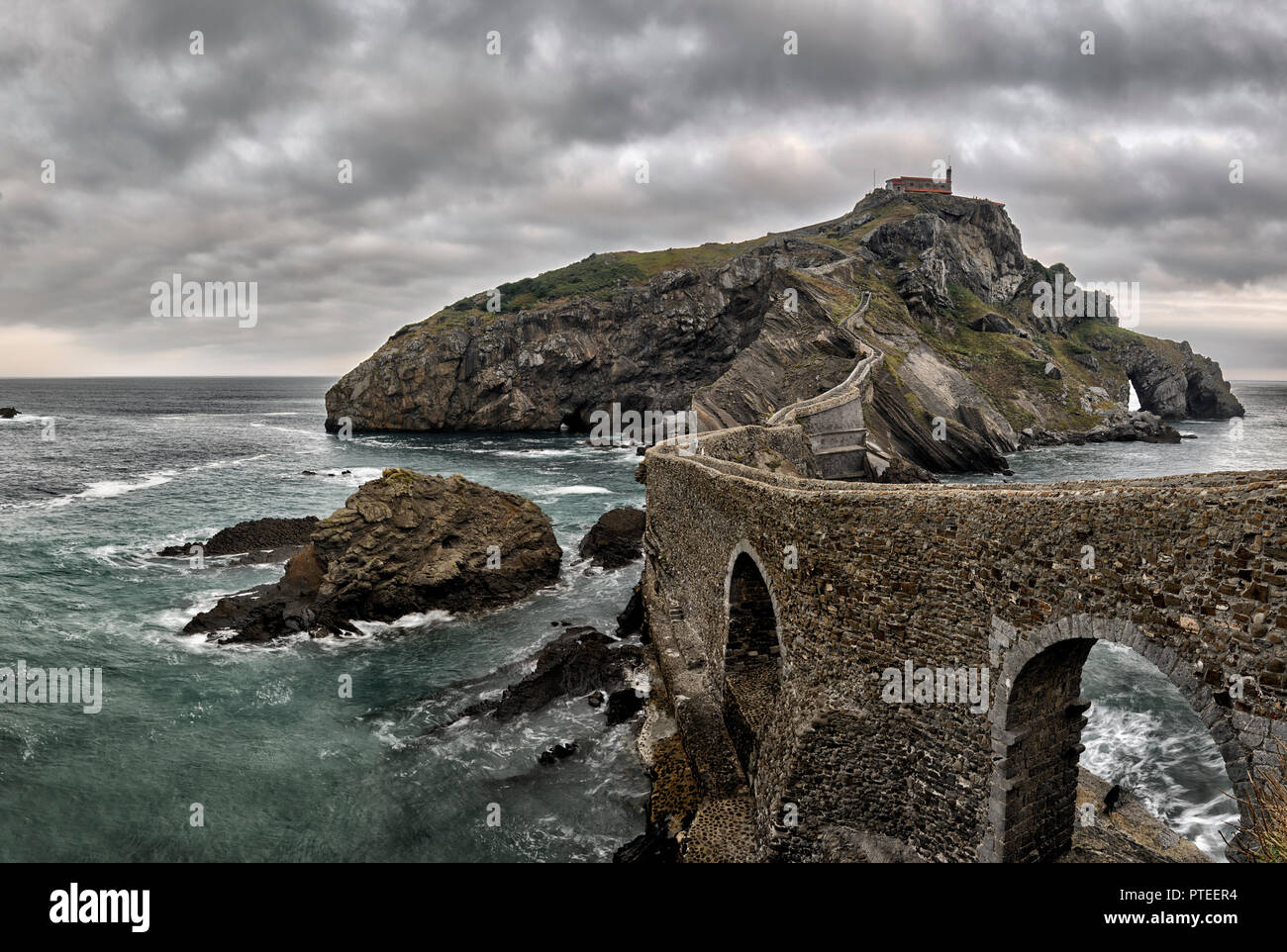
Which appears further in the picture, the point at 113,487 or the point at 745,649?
the point at 113,487

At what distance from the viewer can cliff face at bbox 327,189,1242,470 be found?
67000 mm

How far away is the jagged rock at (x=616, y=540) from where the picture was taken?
113 feet

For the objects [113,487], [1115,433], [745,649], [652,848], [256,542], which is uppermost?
[1115,433]

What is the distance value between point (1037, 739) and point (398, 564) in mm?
24402

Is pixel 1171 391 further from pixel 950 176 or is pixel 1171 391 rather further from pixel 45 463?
pixel 45 463

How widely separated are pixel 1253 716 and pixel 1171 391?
138m

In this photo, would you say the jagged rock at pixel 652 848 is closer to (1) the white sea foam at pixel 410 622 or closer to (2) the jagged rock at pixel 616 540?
(1) the white sea foam at pixel 410 622

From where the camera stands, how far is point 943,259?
360 ft

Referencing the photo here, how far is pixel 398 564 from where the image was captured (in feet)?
92.8

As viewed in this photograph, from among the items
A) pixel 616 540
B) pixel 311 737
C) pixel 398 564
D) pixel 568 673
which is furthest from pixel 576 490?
pixel 311 737

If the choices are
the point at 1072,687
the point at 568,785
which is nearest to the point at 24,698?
the point at 568,785

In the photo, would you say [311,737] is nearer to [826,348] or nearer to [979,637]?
[979,637]

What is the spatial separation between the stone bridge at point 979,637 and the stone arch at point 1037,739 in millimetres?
29

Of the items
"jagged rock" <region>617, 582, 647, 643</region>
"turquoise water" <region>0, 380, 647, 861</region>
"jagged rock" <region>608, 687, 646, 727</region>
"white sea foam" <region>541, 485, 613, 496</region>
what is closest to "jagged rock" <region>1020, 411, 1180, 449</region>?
"white sea foam" <region>541, 485, 613, 496</region>
